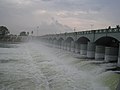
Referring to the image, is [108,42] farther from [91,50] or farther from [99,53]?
[99,53]

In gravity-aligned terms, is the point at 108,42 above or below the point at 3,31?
below

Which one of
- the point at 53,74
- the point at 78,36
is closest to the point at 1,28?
the point at 78,36

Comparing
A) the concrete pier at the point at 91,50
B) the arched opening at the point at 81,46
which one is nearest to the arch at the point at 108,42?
the concrete pier at the point at 91,50

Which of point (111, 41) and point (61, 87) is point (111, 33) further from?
point (61, 87)

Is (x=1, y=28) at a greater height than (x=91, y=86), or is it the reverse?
(x=1, y=28)

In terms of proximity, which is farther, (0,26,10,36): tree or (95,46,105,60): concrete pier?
(0,26,10,36): tree

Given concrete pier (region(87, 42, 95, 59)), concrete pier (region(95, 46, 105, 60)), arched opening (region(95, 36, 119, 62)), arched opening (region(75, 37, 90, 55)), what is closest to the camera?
arched opening (region(95, 36, 119, 62))

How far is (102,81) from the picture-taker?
1684 centimetres

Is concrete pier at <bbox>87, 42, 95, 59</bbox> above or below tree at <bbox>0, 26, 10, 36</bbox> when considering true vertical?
below

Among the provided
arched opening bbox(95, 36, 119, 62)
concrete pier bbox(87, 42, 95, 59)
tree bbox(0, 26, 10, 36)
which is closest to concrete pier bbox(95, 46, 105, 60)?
arched opening bbox(95, 36, 119, 62)

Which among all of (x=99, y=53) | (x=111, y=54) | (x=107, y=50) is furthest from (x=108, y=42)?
(x=107, y=50)

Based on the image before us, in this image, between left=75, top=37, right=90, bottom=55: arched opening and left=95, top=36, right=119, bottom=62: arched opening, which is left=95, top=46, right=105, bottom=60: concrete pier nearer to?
left=95, top=36, right=119, bottom=62: arched opening

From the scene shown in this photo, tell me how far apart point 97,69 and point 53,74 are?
596 centimetres

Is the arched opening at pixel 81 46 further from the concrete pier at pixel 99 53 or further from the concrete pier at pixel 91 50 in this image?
the concrete pier at pixel 99 53
